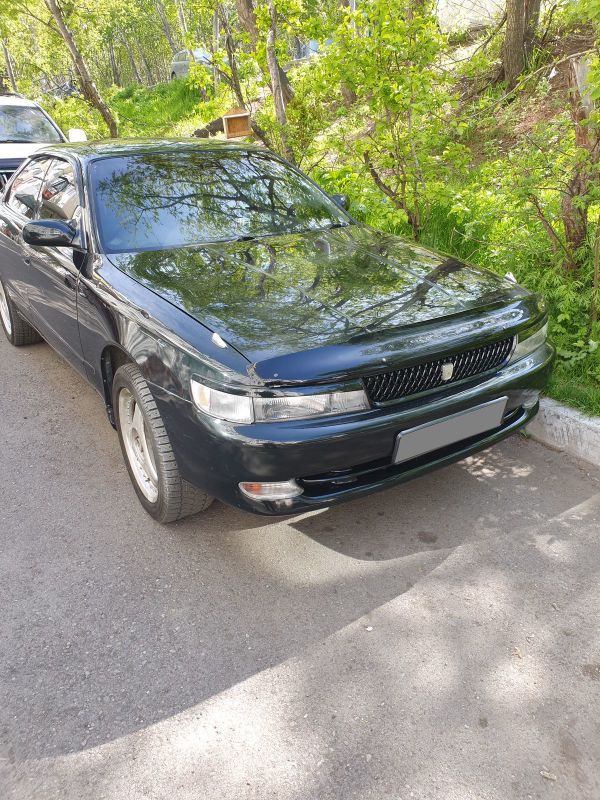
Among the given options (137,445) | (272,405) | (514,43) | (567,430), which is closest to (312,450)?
(272,405)

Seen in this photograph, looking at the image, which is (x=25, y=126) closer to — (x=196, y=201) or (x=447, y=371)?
(x=196, y=201)

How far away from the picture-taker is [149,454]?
9.84 feet

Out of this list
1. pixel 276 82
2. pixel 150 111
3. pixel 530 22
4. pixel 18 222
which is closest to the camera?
pixel 18 222

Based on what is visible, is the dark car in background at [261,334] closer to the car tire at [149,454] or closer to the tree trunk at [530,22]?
the car tire at [149,454]

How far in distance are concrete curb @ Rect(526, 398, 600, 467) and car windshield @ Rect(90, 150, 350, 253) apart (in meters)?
1.59

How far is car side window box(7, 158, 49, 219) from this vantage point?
4.23 meters

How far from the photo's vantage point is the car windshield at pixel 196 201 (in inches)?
129

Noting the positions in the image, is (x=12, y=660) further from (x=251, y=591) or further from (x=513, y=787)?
(x=513, y=787)

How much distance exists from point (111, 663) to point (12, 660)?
364mm

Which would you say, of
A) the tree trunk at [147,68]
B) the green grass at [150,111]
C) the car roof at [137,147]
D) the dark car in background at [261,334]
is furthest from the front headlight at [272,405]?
the tree trunk at [147,68]

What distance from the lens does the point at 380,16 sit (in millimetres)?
4359

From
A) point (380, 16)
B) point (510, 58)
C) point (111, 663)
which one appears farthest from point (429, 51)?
point (510, 58)

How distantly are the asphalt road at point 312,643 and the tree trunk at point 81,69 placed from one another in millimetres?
9967

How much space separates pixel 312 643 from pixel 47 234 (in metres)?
2.31
